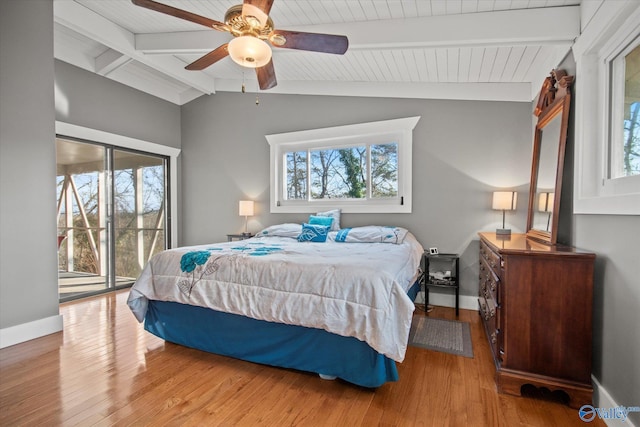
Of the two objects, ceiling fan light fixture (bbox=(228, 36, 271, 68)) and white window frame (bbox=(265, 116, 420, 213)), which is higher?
ceiling fan light fixture (bbox=(228, 36, 271, 68))

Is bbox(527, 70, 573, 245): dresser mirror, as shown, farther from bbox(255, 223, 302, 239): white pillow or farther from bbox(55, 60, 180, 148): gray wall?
bbox(55, 60, 180, 148): gray wall

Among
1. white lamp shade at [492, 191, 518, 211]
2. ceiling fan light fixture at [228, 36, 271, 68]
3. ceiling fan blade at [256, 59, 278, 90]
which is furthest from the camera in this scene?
white lamp shade at [492, 191, 518, 211]

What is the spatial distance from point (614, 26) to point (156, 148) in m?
5.29

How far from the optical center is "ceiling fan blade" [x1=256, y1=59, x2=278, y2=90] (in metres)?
2.49

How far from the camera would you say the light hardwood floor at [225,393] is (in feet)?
5.41

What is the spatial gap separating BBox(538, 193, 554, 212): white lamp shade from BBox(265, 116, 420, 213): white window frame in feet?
4.40

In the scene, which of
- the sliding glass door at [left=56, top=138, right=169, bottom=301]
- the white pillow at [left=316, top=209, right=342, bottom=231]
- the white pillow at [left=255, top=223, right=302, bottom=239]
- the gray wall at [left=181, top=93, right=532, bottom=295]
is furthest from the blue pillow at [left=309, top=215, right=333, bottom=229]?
the sliding glass door at [left=56, top=138, right=169, bottom=301]

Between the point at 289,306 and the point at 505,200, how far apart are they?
248 cm

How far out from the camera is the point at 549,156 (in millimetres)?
2566

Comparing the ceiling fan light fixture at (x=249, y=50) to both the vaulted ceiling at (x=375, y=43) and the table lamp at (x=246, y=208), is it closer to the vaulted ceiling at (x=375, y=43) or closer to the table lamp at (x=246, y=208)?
the vaulted ceiling at (x=375, y=43)

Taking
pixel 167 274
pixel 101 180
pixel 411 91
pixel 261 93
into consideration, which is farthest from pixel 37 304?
pixel 411 91

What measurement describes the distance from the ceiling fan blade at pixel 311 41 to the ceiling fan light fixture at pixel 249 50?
107mm

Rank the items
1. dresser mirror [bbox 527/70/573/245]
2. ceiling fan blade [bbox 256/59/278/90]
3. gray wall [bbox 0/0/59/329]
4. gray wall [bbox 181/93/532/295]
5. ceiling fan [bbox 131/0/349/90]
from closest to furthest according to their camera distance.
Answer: ceiling fan [bbox 131/0/349/90], dresser mirror [bbox 527/70/573/245], ceiling fan blade [bbox 256/59/278/90], gray wall [bbox 0/0/59/329], gray wall [bbox 181/93/532/295]

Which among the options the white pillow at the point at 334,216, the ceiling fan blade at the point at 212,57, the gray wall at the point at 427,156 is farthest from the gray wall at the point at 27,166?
the white pillow at the point at 334,216
